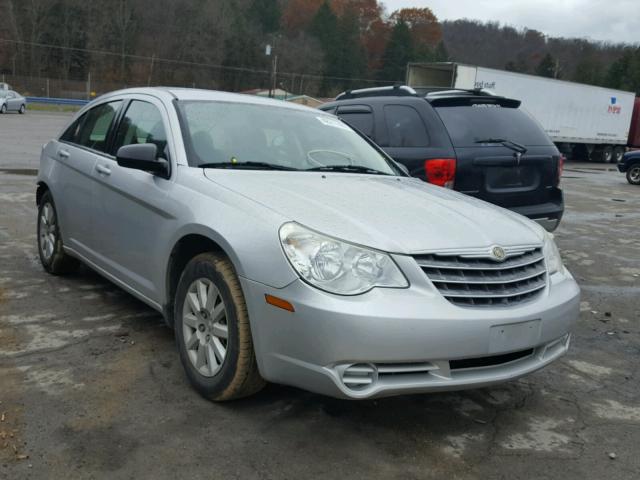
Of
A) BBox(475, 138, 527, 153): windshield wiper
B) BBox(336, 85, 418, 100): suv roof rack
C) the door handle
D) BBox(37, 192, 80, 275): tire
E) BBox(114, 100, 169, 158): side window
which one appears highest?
BBox(336, 85, 418, 100): suv roof rack

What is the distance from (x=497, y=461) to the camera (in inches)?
111

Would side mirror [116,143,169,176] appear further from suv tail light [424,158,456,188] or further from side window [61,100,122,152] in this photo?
suv tail light [424,158,456,188]

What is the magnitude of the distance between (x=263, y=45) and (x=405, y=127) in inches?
3453

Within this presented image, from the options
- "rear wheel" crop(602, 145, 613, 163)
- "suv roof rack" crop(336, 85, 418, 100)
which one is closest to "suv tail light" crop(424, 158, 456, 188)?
"suv roof rack" crop(336, 85, 418, 100)

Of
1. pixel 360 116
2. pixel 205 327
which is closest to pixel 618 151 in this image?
pixel 360 116

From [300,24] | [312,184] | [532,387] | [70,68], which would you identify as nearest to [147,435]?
[312,184]

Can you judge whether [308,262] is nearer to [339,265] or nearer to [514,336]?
[339,265]

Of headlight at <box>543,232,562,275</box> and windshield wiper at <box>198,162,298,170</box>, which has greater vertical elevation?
windshield wiper at <box>198,162,298,170</box>

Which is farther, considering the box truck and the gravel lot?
the box truck

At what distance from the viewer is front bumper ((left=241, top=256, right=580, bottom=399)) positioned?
2.62 m

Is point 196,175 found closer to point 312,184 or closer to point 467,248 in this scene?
point 312,184

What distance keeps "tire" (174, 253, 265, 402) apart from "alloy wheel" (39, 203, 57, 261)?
232 cm

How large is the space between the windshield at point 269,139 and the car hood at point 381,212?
0.70 feet

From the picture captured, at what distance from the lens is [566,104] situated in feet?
87.9
